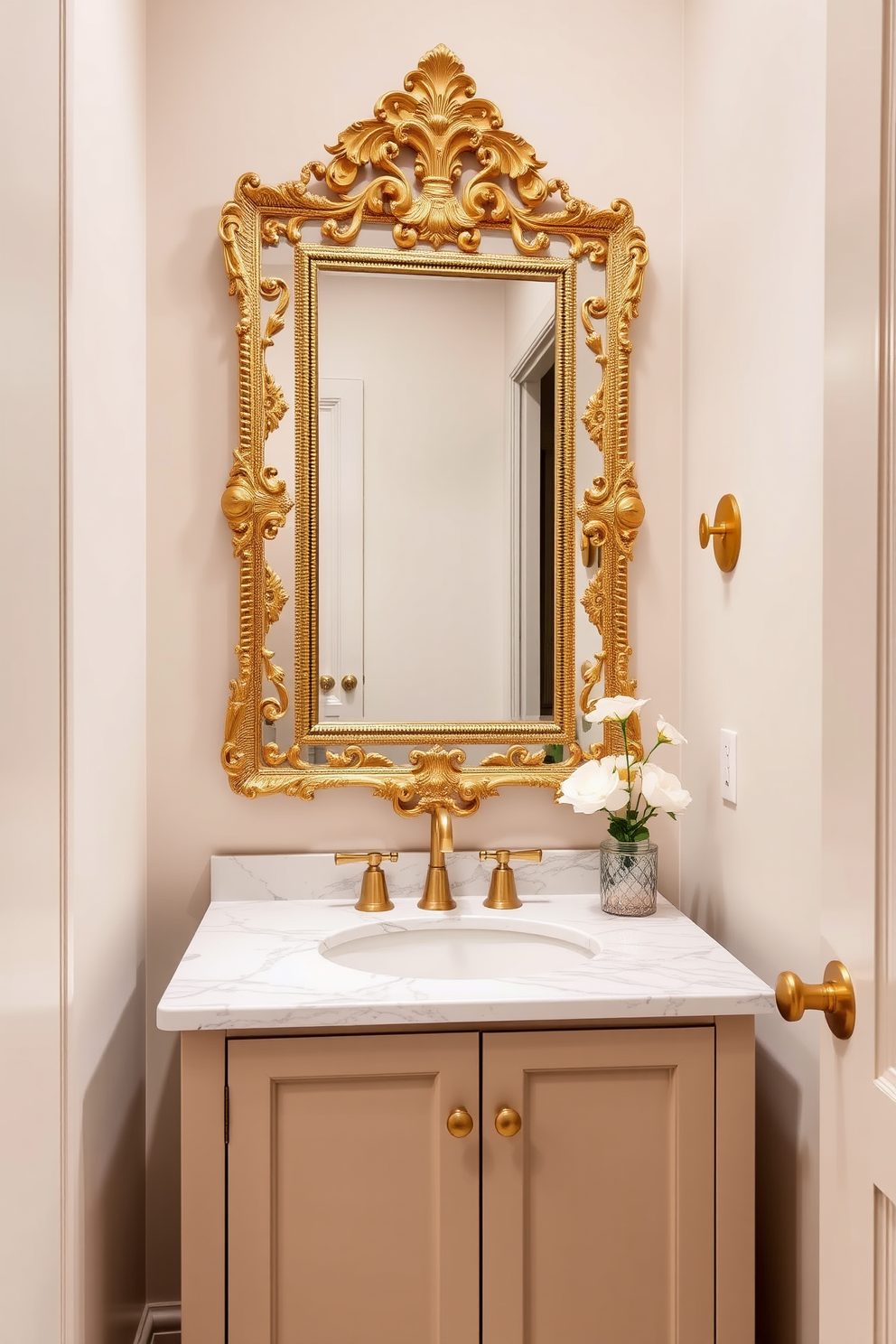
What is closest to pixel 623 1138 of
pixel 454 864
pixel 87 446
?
pixel 454 864

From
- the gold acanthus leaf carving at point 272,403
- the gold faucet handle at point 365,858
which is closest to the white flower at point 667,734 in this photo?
the gold faucet handle at point 365,858

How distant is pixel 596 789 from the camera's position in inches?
57.1

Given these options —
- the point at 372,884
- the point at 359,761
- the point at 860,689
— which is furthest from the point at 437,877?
the point at 860,689

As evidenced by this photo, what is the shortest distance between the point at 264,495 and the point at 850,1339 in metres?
1.32

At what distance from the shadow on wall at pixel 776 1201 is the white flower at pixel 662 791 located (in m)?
0.37

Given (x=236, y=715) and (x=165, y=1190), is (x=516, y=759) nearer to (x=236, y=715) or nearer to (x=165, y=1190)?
(x=236, y=715)

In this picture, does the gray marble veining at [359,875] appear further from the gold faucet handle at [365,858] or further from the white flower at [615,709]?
the white flower at [615,709]

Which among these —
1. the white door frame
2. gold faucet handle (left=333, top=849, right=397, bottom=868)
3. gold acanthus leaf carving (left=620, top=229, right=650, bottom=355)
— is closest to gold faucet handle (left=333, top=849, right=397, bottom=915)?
gold faucet handle (left=333, top=849, right=397, bottom=868)

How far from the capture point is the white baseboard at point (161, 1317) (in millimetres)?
1561

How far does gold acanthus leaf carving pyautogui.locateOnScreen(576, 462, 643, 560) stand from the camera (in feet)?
5.41

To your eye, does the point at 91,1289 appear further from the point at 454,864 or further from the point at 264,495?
the point at 264,495

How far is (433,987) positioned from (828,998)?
564 mm

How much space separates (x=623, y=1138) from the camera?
116cm

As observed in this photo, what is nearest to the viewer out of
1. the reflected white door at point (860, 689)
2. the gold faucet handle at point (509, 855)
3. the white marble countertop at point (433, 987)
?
the reflected white door at point (860, 689)
